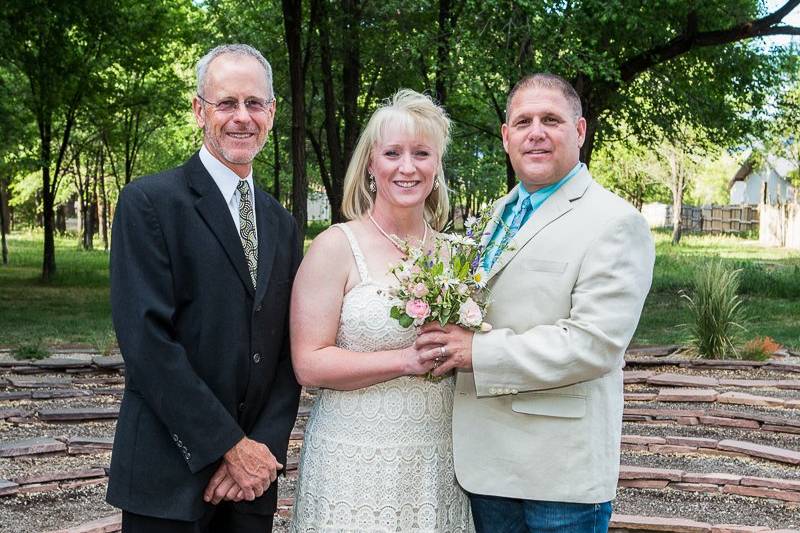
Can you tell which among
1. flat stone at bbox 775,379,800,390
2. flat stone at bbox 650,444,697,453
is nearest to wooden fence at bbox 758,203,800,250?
flat stone at bbox 775,379,800,390

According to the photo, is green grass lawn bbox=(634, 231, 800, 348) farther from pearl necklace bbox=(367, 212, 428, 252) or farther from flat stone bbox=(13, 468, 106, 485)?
pearl necklace bbox=(367, 212, 428, 252)

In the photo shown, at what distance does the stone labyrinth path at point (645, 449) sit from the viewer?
533 centimetres

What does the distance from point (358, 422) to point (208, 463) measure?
621 mm

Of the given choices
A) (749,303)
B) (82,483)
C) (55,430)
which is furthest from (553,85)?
(749,303)

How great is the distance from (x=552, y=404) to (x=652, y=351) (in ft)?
25.5

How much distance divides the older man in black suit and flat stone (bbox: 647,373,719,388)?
6098 millimetres

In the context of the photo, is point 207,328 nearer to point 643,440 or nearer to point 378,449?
point 378,449

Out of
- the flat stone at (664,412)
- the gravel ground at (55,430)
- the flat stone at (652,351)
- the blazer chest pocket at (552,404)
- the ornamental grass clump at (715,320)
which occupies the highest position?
the blazer chest pocket at (552,404)

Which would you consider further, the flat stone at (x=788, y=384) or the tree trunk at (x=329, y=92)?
the tree trunk at (x=329, y=92)

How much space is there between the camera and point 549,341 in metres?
2.86

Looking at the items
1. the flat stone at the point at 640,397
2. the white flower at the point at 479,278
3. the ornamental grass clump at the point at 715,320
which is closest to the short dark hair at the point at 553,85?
the white flower at the point at 479,278

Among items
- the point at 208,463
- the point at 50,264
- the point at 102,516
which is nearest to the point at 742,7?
the point at 102,516

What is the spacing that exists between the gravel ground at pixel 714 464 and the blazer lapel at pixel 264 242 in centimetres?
402

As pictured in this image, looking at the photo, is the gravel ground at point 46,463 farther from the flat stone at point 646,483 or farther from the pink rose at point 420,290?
the pink rose at point 420,290
